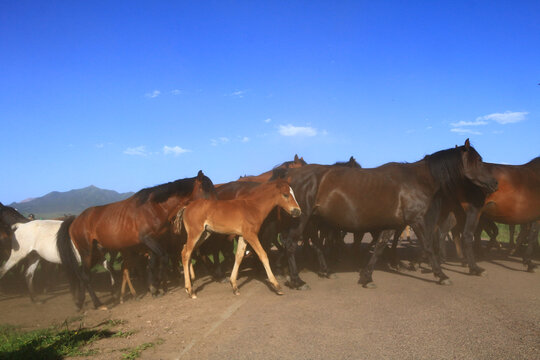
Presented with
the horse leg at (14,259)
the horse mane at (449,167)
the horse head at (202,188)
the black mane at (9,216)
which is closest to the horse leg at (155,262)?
the horse head at (202,188)

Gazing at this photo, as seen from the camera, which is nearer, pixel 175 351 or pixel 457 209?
pixel 175 351

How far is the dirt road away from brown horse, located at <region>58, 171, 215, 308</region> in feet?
2.67

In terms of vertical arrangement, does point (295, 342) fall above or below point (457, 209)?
below

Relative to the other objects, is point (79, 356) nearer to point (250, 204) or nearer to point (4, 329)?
point (4, 329)

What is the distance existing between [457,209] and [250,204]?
517 cm

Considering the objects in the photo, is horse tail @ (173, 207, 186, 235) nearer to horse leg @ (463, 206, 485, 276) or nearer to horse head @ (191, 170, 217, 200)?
horse head @ (191, 170, 217, 200)

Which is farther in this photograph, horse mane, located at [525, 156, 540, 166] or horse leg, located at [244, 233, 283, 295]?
horse mane, located at [525, 156, 540, 166]

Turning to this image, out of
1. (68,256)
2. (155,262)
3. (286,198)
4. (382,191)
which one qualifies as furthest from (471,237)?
(68,256)

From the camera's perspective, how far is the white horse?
872 centimetres

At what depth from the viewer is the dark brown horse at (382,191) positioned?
733 cm

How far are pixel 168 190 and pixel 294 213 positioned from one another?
2.80 metres

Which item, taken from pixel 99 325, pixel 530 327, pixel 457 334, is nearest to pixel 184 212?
pixel 99 325

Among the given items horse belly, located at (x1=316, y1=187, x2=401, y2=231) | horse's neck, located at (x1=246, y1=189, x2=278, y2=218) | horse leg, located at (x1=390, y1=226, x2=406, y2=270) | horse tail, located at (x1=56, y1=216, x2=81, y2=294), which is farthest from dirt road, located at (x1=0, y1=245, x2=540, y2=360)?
horse's neck, located at (x1=246, y1=189, x2=278, y2=218)

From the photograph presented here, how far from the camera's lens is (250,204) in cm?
720
